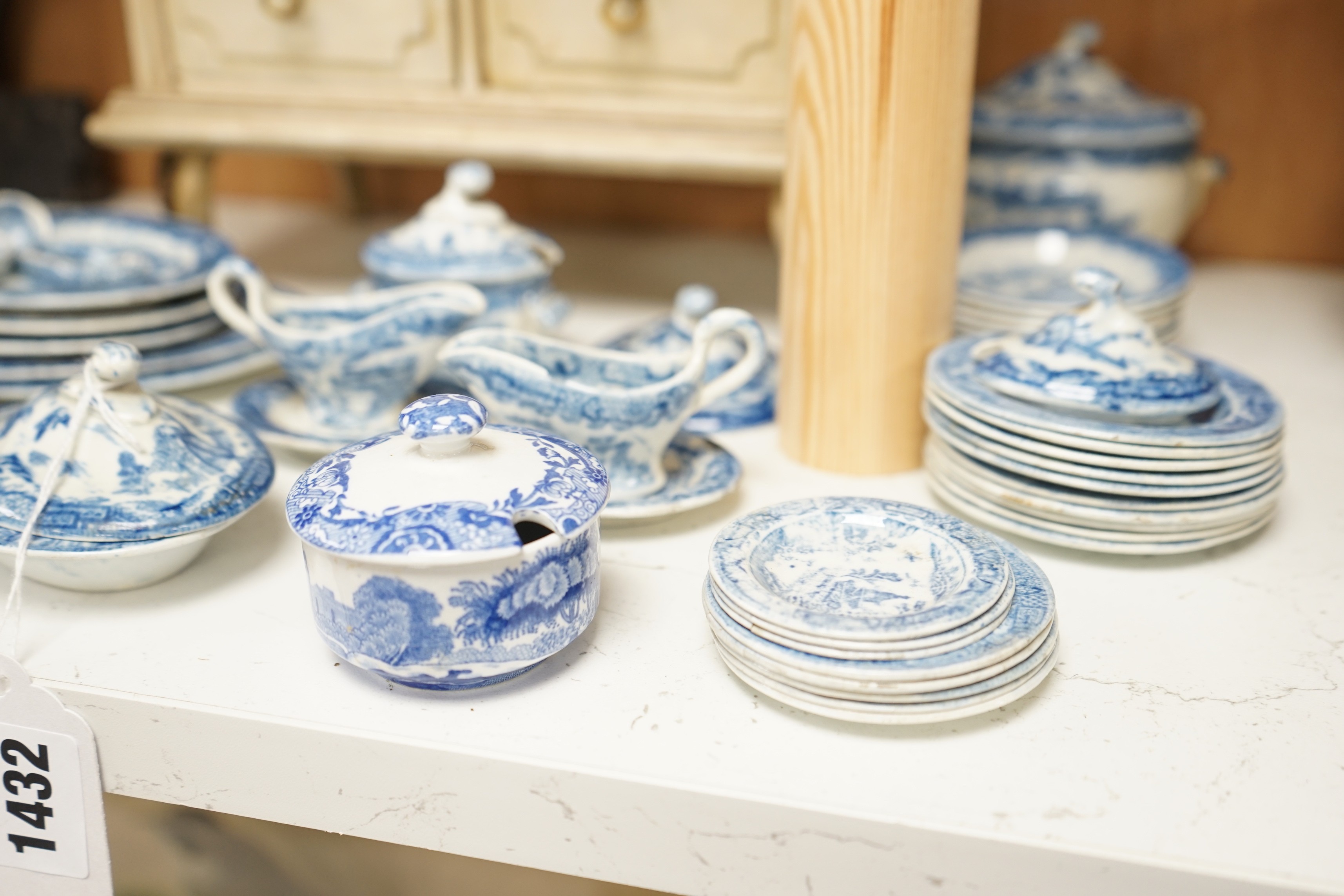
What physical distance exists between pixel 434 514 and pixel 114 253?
89cm

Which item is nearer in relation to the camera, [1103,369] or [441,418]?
[441,418]

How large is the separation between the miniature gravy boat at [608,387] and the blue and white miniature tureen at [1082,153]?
0.64 metres

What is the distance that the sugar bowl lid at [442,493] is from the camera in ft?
2.20

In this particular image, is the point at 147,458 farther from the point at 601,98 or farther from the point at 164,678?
the point at 601,98

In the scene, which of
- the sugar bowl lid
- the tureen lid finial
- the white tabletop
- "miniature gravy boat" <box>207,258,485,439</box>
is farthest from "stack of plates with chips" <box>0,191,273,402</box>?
the tureen lid finial

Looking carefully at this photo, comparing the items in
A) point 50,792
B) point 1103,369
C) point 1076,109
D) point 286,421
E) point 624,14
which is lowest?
point 50,792

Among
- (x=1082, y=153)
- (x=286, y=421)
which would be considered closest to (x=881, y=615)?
(x=286, y=421)

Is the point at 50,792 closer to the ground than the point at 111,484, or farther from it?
closer to the ground

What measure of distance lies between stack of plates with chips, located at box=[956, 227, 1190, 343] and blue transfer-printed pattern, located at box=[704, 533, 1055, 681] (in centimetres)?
45

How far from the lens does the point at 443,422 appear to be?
702 millimetres

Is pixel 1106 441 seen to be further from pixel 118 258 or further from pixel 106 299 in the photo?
pixel 118 258

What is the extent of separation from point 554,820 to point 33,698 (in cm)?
35

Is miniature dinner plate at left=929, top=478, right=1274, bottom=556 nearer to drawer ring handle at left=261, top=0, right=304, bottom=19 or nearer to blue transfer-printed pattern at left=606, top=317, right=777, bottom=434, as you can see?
blue transfer-printed pattern at left=606, top=317, right=777, bottom=434

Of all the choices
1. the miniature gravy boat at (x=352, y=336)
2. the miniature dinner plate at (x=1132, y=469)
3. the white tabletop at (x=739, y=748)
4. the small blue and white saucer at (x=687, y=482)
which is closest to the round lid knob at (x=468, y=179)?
the miniature gravy boat at (x=352, y=336)
